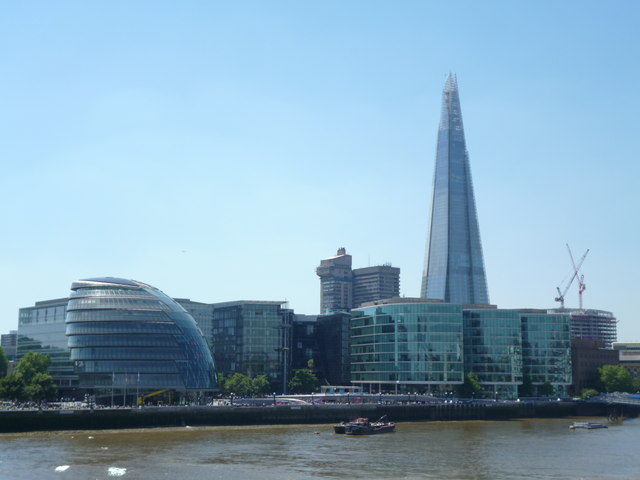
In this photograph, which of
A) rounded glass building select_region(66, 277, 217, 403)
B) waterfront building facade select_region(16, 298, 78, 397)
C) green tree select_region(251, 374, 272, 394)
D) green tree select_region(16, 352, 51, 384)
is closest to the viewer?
rounded glass building select_region(66, 277, 217, 403)

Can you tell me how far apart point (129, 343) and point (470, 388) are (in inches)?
3010

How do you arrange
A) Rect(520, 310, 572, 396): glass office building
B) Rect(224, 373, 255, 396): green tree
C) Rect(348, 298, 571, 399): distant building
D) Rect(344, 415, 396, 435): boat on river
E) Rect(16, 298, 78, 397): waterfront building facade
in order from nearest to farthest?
1. Rect(344, 415, 396, 435): boat on river
2. Rect(16, 298, 78, 397): waterfront building facade
3. Rect(348, 298, 571, 399): distant building
4. Rect(224, 373, 255, 396): green tree
5. Rect(520, 310, 572, 396): glass office building

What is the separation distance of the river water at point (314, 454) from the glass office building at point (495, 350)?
55.6 meters

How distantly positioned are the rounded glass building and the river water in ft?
88.7

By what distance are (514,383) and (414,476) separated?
11680 cm

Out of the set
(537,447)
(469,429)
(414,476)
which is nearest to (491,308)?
(469,429)

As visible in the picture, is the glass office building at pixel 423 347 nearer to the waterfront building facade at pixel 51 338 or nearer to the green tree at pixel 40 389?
the waterfront building facade at pixel 51 338

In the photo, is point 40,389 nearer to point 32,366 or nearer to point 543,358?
point 32,366

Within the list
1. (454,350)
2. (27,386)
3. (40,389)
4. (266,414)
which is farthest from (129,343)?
(454,350)

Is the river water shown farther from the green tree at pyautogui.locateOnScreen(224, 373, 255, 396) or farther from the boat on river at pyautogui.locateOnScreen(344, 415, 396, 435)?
the green tree at pyautogui.locateOnScreen(224, 373, 255, 396)

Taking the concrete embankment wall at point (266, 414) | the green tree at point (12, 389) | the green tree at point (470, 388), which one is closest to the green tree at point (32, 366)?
the green tree at point (12, 389)

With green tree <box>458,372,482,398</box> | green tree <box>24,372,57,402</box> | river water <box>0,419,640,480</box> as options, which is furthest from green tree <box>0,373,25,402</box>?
green tree <box>458,372,482,398</box>

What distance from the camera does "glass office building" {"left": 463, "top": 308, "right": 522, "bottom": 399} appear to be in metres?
190

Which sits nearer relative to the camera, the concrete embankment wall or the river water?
the river water
